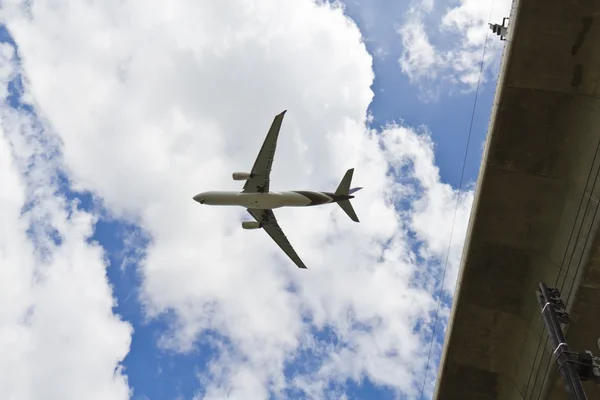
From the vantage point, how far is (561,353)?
8219 millimetres

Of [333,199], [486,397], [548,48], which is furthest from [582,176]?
[333,199]

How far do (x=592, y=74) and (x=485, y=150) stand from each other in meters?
3.28

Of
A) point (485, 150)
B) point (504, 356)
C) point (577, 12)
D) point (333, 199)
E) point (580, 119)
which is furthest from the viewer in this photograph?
point (333, 199)

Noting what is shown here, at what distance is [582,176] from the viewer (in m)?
13.1

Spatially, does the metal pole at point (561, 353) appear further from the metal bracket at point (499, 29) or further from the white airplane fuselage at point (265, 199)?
the white airplane fuselage at point (265, 199)

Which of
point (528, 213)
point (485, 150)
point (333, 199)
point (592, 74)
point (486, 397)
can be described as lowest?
point (486, 397)

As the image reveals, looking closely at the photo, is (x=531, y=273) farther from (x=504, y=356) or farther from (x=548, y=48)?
(x=548, y=48)

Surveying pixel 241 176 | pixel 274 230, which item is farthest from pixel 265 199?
pixel 274 230

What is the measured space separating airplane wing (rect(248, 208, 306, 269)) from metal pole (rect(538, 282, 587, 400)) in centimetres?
2518

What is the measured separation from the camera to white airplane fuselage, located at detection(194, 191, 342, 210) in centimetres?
3105

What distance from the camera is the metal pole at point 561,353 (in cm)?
768

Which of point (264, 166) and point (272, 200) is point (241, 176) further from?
point (272, 200)

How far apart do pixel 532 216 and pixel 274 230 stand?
72.4ft

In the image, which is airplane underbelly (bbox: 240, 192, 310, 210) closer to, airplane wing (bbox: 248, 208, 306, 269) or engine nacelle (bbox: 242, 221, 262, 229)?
engine nacelle (bbox: 242, 221, 262, 229)
